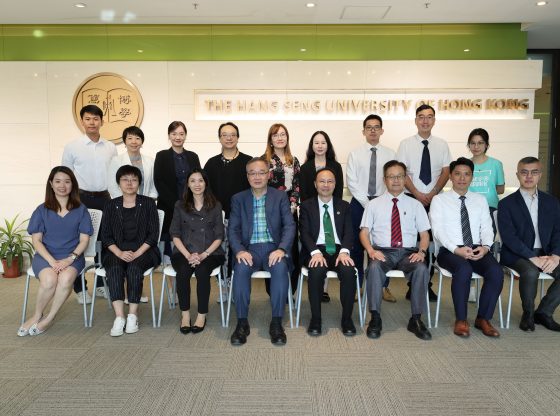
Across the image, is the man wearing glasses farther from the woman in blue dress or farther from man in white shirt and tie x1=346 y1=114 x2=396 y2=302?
the woman in blue dress

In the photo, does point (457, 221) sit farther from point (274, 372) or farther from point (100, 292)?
point (100, 292)

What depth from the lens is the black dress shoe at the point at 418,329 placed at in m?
3.28

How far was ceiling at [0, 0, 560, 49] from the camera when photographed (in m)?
4.84

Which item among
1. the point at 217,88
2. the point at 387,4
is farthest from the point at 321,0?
the point at 217,88

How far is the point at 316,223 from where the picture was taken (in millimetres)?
3639

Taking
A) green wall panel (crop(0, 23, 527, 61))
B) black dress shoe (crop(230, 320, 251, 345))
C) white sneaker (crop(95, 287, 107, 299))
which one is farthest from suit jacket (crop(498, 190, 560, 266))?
white sneaker (crop(95, 287, 107, 299))

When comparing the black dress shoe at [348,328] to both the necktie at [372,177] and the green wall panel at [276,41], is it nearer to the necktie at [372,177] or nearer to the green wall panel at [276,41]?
the necktie at [372,177]

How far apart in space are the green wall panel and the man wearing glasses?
184 cm

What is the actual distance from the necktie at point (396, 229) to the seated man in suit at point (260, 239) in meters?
0.84

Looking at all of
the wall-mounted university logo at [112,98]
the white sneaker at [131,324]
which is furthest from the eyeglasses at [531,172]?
the wall-mounted university logo at [112,98]

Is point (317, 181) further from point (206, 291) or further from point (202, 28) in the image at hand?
point (202, 28)

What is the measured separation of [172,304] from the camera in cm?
408

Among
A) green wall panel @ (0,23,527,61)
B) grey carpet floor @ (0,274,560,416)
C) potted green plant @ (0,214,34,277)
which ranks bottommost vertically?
grey carpet floor @ (0,274,560,416)

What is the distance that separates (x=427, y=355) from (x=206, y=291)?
1.71m
